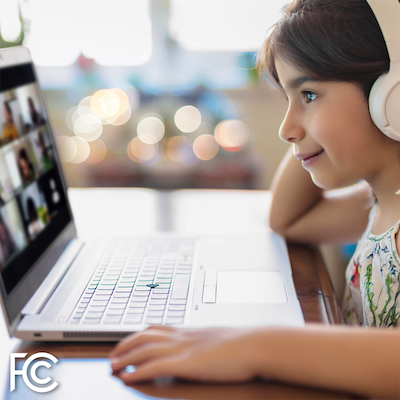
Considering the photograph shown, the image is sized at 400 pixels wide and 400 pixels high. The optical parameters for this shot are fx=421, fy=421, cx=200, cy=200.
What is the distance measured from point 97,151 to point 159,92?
19.7 inches

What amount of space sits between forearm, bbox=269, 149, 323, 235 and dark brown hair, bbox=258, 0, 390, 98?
0.97 feet

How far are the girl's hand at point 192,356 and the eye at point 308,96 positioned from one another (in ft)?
1.20

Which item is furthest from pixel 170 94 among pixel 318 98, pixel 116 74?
pixel 318 98

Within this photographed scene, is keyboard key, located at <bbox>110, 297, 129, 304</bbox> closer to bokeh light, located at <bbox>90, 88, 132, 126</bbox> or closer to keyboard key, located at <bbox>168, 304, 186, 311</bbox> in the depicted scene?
keyboard key, located at <bbox>168, 304, 186, 311</bbox>

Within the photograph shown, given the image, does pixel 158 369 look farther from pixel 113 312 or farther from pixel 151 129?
pixel 151 129

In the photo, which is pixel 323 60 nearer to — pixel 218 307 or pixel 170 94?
pixel 218 307

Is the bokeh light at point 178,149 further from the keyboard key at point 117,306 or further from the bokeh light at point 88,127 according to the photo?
the keyboard key at point 117,306

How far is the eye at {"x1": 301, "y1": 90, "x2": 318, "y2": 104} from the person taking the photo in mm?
625

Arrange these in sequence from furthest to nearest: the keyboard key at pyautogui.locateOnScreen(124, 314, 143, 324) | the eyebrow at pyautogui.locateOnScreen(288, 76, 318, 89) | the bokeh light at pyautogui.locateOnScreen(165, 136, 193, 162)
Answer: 1. the bokeh light at pyautogui.locateOnScreen(165, 136, 193, 162)
2. the eyebrow at pyautogui.locateOnScreen(288, 76, 318, 89)
3. the keyboard key at pyautogui.locateOnScreen(124, 314, 143, 324)

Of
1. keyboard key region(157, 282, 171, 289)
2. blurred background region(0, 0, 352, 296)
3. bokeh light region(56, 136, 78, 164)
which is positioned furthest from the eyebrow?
bokeh light region(56, 136, 78, 164)

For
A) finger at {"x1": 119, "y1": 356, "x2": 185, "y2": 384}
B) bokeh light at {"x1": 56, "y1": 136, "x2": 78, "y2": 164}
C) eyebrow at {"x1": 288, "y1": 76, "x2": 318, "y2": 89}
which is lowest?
bokeh light at {"x1": 56, "y1": 136, "x2": 78, "y2": 164}

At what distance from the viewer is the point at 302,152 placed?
0.67 meters

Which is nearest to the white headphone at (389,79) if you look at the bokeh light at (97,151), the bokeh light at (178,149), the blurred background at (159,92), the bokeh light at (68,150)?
the blurred background at (159,92)

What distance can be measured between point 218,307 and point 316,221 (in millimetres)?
398
